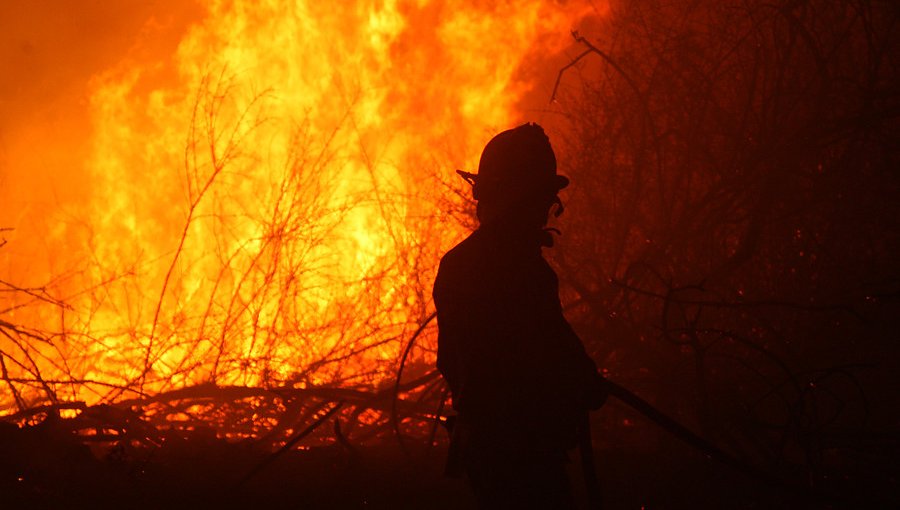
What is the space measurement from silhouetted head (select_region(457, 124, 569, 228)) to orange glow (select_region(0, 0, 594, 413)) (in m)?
4.65

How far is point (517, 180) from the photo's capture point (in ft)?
7.02

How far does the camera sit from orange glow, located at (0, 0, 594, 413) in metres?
7.31

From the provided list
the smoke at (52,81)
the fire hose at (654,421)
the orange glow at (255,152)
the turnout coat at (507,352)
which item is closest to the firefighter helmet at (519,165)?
the turnout coat at (507,352)

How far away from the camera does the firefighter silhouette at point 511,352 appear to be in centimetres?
199

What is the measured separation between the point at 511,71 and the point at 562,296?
358cm

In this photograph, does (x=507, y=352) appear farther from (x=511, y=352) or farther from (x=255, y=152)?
(x=255, y=152)

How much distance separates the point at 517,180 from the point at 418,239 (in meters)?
4.85

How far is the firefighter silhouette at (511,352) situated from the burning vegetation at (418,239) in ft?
2.04

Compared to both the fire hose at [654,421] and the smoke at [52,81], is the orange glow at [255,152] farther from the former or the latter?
the fire hose at [654,421]

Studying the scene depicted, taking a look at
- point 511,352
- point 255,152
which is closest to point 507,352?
point 511,352

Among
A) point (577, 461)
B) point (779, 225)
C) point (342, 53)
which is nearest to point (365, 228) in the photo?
point (342, 53)

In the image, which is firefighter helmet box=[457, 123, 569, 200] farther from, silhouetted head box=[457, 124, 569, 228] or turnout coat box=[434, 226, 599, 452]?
turnout coat box=[434, 226, 599, 452]

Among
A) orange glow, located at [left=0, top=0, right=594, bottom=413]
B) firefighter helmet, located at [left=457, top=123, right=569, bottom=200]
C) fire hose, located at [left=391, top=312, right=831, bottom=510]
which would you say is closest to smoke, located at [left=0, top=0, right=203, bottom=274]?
orange glow, located at [left=0, top=0, right=594, bottom=413]

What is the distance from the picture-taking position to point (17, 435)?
9.62 ft
